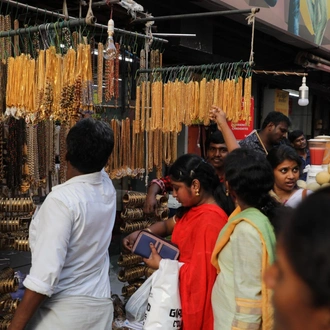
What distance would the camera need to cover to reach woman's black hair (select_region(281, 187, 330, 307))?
0.63 meters

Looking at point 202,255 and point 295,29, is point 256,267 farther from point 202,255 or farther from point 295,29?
point 295,29

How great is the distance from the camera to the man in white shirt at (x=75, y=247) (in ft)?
5.13

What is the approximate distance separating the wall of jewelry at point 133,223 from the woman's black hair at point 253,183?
5.11ft

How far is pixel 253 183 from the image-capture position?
5.69ft

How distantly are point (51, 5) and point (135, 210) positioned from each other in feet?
5.18

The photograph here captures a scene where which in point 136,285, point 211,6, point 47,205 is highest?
point 211,6

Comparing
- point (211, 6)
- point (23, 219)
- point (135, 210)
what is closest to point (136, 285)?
point (135, 210)

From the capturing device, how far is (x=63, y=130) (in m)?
2.93

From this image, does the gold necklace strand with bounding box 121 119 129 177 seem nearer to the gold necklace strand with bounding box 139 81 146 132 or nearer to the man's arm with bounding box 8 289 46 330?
the gold necklace strand with bounding box 139 81 146 132

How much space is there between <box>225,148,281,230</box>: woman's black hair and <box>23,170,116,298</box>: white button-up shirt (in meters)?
0.54

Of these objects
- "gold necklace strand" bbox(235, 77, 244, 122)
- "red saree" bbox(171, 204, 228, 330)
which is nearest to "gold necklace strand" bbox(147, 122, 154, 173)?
"gold necklace strand" bbox(235, 77, 244, 122)

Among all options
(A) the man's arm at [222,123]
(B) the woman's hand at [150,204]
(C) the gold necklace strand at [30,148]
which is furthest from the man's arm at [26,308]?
(B) the woman's hand at [150,204]

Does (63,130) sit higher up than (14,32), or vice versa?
(14,32)

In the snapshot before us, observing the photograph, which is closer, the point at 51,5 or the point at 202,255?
the point at 202,255
